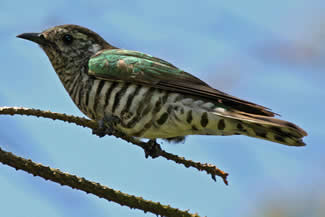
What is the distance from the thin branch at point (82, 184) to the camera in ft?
8.59

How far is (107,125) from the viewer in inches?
159

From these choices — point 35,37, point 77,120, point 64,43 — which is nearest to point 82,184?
point 77,120

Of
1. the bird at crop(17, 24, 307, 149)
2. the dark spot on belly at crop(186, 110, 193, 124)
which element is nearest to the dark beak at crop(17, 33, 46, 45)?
the bird at crop(17, 24, 307, 149)

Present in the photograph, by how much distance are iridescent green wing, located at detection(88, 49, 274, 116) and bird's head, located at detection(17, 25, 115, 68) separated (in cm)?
26

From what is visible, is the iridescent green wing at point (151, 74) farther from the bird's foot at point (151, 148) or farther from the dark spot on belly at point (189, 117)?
the bird's foot at point (151, 148)

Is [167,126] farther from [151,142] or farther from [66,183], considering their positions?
[66,183]

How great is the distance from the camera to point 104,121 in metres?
4.03

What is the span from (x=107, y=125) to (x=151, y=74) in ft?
1.99

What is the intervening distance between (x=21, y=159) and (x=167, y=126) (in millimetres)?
1564

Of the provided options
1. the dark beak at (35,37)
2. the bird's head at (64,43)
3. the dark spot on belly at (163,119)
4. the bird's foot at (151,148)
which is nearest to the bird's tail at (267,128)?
the dark spot on belly at (163,119)

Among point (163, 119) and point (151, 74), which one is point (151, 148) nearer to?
point (163, 119)

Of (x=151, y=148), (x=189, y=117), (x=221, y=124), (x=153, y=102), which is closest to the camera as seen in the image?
(x=221, y=124)

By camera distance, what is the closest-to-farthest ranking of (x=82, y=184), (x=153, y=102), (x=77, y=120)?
(x=82, y=184), (x=77, y=120), (x=153, y=102)

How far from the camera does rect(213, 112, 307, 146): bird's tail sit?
3243mm
